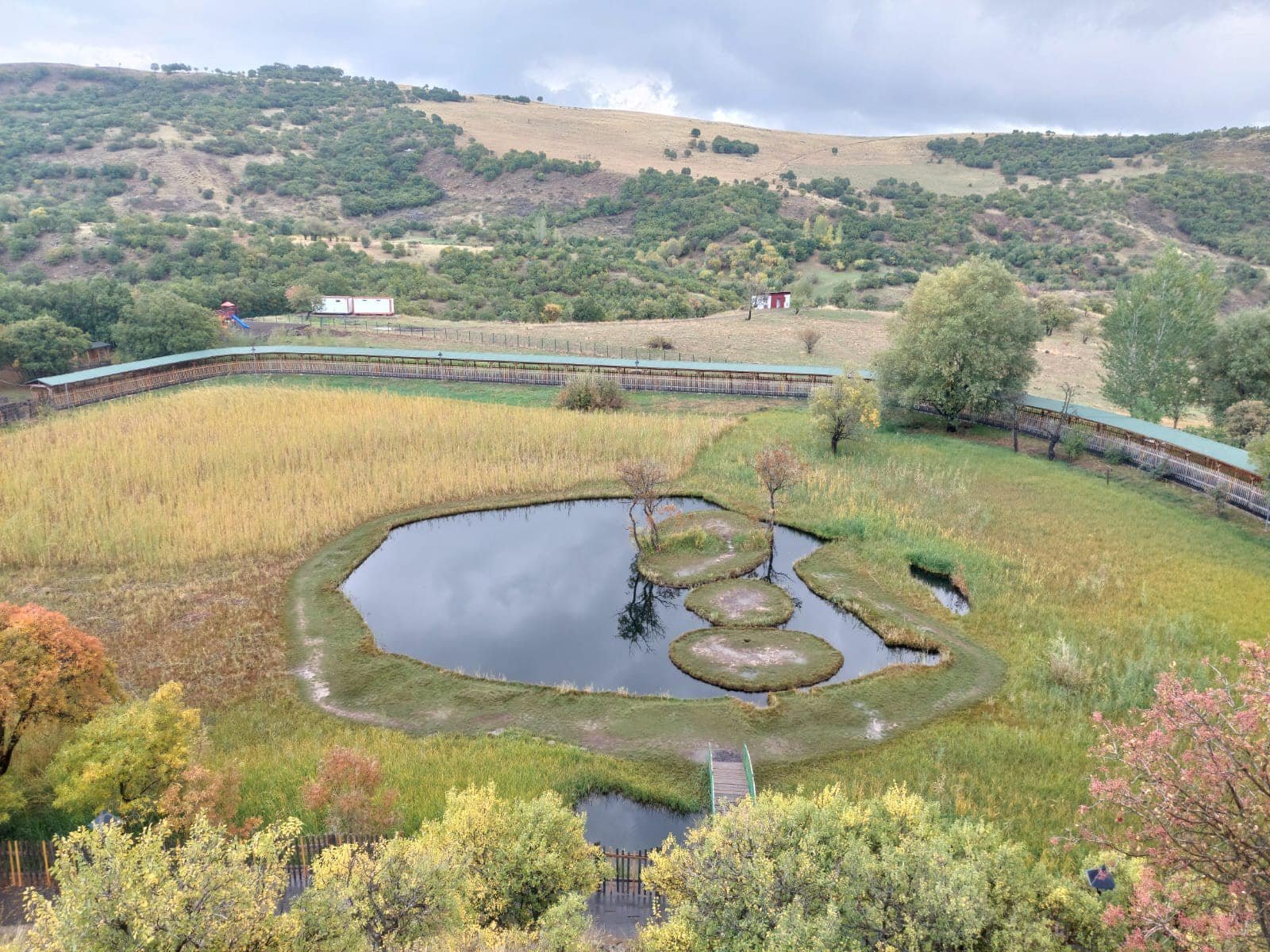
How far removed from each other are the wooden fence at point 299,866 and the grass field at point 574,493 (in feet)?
6.47

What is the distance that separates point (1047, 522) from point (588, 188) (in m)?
108

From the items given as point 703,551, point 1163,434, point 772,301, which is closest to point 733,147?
point 772,301

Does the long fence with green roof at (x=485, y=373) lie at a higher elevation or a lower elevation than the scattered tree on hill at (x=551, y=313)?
lower

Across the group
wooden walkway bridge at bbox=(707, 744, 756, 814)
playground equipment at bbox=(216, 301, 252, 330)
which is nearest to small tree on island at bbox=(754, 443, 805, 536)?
wooden walkway bridge at bbox=(707, 744, 756, 814)

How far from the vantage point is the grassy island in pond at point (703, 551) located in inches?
1186

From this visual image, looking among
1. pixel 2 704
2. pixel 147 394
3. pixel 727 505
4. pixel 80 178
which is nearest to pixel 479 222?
pixel 80 178

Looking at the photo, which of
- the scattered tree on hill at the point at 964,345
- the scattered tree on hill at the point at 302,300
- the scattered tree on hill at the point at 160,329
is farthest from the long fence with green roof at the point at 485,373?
the scattered tree on hill at the point at 302,300

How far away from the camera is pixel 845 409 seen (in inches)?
1674

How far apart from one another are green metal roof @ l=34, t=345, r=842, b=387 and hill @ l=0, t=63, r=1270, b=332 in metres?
12.8

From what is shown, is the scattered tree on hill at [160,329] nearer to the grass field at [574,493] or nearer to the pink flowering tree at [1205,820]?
the grass field at [574,493]

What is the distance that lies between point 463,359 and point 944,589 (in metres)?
41.3

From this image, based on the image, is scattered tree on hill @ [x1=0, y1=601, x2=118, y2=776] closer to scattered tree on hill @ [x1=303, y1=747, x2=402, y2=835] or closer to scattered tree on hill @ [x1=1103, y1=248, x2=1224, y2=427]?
scattered tree on hill @ [x1=303, y1=747, x2=402, y2=835]

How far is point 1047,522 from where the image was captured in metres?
34.0

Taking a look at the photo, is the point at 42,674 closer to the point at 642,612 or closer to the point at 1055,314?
the point at 642,612
